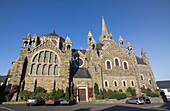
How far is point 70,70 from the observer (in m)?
26.1

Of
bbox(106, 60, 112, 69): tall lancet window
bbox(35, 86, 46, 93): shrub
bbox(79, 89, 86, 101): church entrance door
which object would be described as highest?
bbox(106, 60, 112, 69): tall lancet window

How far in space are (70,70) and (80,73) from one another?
2.77m

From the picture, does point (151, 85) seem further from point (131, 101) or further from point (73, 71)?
point (73, 71)

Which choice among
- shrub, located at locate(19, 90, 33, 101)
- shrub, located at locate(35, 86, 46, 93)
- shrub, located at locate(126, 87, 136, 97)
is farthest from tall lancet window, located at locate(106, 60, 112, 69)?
shrub, located at locate(19, 90, 33, 101)

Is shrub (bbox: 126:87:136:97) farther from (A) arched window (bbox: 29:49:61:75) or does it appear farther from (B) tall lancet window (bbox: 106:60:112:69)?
(A) arched window (bbox: 29:49:61:75)

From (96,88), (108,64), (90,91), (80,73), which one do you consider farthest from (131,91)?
(80,73)

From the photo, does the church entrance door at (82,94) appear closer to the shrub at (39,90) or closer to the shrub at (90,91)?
the shrub at (90,91)

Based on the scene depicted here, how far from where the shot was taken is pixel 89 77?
25.4 m

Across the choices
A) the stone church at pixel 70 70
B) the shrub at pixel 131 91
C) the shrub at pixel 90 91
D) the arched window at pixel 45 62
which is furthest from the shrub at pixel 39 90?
the shrub at pixel 131 91

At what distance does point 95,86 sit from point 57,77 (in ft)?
30.3

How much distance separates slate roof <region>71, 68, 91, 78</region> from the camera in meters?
25.4

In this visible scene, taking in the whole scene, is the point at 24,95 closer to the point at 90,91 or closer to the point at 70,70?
the point at 70,70

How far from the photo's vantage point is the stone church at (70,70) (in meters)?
22.6

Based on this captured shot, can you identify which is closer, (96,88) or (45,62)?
(96,88)
